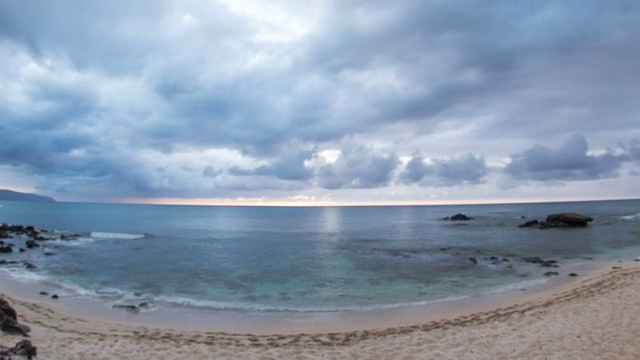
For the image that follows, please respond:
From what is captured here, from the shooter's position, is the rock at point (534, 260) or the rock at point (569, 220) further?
the rock at point (569, 220)

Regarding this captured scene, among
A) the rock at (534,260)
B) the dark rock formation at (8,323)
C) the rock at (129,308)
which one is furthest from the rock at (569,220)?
the dark rock formation at (8,323)

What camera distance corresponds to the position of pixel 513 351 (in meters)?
12.8

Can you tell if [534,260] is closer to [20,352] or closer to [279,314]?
[279,314]

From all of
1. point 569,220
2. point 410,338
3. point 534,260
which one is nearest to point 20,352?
point 410,338

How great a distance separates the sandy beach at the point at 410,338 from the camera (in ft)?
42.2

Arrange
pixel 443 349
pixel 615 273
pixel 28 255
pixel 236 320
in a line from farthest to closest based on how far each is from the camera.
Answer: pixel 28 255
pixel 615 273
pixel 236 320
pixel 443 349

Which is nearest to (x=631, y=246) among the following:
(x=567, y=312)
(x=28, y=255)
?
(x=567, y=312)

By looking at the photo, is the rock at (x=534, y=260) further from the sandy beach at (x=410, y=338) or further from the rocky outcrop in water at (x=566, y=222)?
the rocky outcrop in water at (x=566, y=222)

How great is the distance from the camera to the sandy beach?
12.9 meters

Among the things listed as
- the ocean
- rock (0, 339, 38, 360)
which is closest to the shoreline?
the ocean

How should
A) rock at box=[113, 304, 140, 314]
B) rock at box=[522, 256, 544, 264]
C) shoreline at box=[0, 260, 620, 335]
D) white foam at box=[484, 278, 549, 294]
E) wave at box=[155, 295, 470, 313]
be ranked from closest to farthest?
shoreline at box=[0, 260, 620, 335] < rock at box=[113, 304, 140, 314] < wave at box=[155, 295, 470, 313] < white foam at box=[484, 278, 549, 294] < rock at box=[522, 256, 544, 264]

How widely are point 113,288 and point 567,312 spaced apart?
29.0 meters

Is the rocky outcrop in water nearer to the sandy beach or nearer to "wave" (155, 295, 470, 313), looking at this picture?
"wave" (155, 295, 470, 313)

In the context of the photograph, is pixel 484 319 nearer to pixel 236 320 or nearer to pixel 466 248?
pixel 236 320
